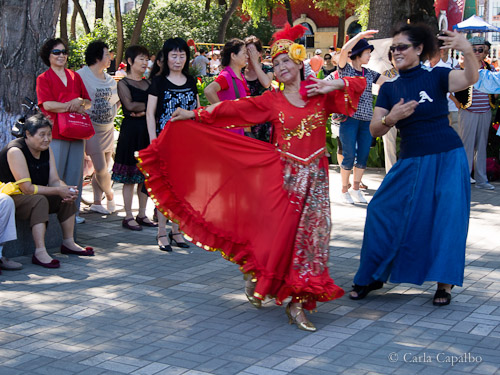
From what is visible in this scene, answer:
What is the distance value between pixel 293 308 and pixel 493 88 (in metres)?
5.92

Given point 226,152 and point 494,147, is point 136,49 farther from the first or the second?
point 494,147

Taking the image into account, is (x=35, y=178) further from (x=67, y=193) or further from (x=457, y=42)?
(x=457, y=42)

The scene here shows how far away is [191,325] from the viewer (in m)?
5.48

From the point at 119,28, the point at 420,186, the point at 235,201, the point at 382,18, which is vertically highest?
the point at 119,28

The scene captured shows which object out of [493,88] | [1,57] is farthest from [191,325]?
[493,88]

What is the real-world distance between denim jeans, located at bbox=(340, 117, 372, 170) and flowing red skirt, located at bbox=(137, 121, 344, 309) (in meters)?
4.57

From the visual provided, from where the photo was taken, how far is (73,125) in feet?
26.8

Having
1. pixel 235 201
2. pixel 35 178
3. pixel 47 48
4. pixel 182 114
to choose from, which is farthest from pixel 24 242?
pixel 235 201

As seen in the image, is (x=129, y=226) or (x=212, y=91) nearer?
(x=212, y=91)

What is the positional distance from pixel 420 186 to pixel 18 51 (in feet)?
16.9

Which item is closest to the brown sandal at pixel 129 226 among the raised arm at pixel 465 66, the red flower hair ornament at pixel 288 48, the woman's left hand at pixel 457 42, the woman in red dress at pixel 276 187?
the woman in red dress at pixel 276 187

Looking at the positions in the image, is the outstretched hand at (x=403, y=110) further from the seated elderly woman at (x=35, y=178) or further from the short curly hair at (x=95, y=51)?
the short curly hair at (x=95, y=51)

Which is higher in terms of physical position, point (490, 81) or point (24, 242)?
point (490, 81)

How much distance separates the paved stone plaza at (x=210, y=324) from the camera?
15.3 ft
